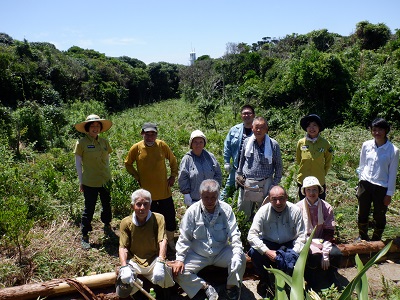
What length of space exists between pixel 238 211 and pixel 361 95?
7.63 metres

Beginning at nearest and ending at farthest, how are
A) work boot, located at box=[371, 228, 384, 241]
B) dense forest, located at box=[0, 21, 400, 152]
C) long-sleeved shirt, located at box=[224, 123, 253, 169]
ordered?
work boot, located at box=[371, 228, 384, 241]
long-sleeved shirt, located at box=[224, 123, 253, 169]
dense forest, located at box=[0, 21, 400, 152]

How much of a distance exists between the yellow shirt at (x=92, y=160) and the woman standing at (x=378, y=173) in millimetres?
3008

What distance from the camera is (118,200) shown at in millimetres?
4602

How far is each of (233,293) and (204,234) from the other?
57cm

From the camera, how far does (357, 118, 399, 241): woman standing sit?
349cm

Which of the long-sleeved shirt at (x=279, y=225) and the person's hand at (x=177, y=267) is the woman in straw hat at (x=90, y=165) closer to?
the person's hand at (x=177, y=267)

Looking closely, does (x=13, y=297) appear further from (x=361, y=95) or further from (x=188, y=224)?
(x=361, y=95)

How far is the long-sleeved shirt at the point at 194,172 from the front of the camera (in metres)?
3.54

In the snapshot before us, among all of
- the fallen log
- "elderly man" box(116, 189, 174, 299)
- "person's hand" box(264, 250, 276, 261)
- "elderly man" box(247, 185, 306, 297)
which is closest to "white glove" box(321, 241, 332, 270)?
"elderly man" box(247, 185, 306, 297)

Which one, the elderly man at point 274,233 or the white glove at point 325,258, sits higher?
the elderly man at point 274,233

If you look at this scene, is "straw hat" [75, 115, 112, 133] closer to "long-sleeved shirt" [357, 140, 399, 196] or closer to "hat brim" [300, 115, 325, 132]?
"hat brim" [300, 115, 325, 132]

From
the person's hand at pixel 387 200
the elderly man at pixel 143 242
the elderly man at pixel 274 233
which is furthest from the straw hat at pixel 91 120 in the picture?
the person's hand at pixel 387 200

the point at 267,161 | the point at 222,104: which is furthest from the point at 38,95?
the point at 267,161

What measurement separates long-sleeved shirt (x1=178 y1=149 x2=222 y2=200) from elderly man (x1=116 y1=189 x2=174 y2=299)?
55cm
